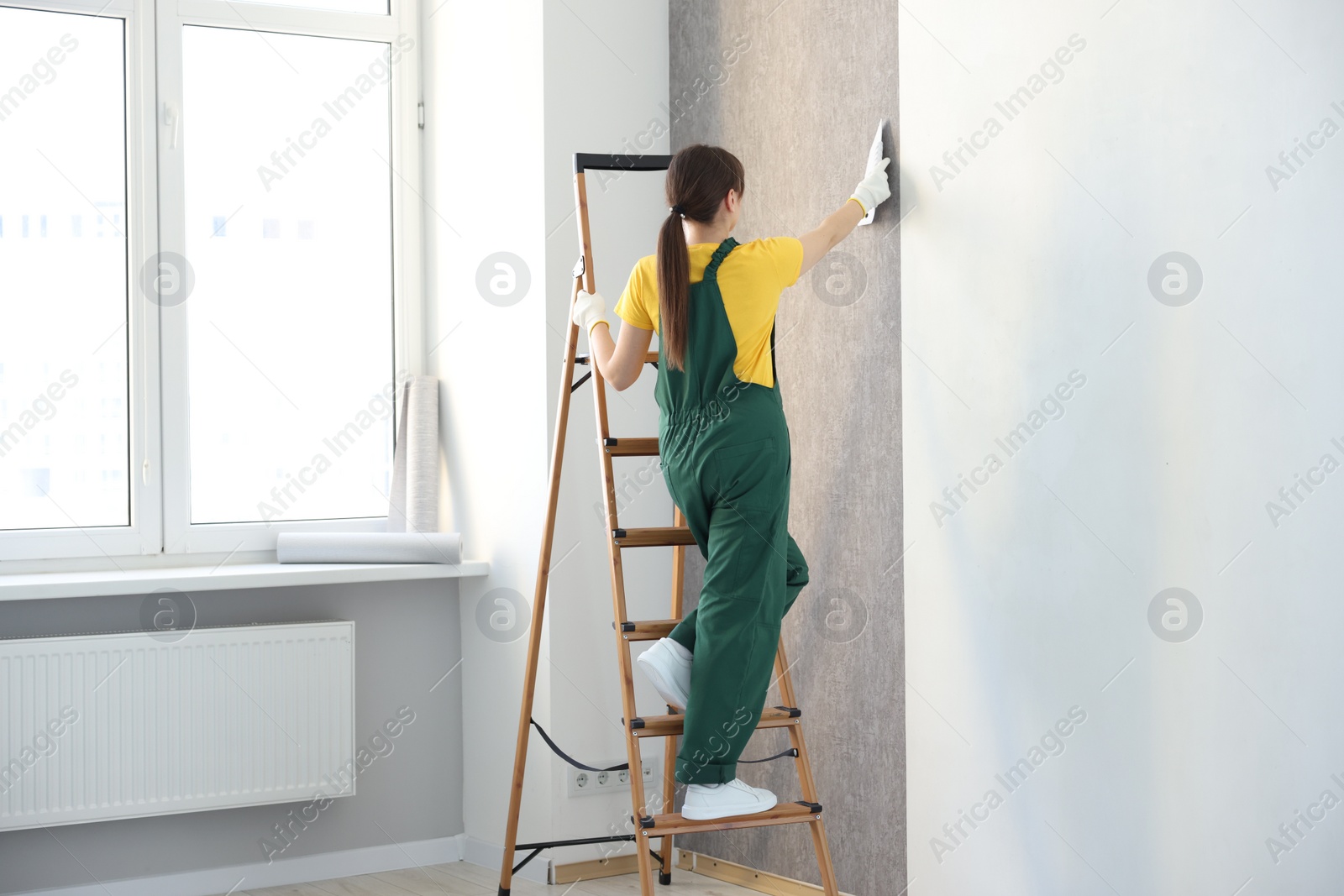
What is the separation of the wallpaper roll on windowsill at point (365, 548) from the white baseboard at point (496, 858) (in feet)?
2.64

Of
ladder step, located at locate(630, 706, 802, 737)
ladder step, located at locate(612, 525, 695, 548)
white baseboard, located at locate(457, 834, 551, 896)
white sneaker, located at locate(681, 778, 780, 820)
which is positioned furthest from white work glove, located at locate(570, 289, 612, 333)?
white baseboard, located at locate(457, 834, 551, 896)

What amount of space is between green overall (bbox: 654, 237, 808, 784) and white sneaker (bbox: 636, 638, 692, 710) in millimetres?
41

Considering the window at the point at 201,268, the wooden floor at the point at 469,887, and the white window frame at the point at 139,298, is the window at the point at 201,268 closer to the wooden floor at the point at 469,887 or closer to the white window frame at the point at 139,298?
the white window frame at the point at 139,298

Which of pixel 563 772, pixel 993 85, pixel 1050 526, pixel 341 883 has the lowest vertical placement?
pixel 341 883

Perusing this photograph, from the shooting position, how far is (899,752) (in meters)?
2.50

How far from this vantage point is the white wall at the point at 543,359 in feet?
10.1

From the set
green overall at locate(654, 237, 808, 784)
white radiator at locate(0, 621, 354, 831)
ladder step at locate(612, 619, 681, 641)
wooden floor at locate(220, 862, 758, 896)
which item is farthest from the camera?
wooden floor at locate(220, 862, 758, 896)

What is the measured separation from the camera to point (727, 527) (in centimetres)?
215

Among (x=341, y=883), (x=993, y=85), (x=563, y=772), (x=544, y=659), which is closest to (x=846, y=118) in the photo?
(x=993, y=85)

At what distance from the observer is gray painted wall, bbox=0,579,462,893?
9.59ft

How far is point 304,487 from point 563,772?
1141 millimetres

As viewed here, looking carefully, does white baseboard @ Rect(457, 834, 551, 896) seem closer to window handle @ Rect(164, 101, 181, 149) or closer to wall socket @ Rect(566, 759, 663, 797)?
wall socket @ Rect(566, 759, 663, 797)

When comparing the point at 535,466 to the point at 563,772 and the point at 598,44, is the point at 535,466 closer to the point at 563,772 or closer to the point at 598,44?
the point at 563,772

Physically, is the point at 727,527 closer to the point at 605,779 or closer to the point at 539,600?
the point at 539,600
